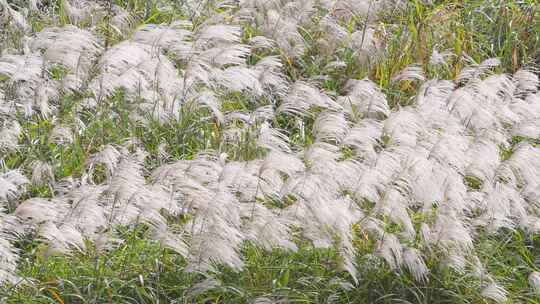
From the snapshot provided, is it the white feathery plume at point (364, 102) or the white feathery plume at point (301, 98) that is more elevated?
the white feathery plume at point (301, 98)

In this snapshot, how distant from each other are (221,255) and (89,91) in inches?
88.9

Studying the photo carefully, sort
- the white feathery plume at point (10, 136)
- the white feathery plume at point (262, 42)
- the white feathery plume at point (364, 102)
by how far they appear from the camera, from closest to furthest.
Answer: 1. the white feathery plume at point (10, 136)
2. the white feathery plume at point (364, 102)
3. the white feathery plume at point (262, 42)

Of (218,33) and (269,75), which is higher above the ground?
(218,33)

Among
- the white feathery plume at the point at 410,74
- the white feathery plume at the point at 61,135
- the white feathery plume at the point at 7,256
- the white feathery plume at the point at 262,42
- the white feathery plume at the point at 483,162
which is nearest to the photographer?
the white feathery plume at the point at 7,256

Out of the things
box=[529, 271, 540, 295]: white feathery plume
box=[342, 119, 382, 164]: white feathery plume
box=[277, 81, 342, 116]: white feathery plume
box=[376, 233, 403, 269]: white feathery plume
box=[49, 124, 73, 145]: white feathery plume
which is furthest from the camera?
box=[277, 81, 342, 116]: white feathery plume

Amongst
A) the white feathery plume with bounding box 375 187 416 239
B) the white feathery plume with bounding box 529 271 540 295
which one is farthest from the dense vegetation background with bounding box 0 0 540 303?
the white feathery plume with bounding box 529 271 540 295

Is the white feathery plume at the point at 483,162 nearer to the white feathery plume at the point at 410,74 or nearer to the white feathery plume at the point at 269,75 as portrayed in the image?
the white feathery plume at the point at 410,74

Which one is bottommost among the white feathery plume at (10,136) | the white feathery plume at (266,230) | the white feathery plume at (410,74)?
the white feathery plume at (410,74)

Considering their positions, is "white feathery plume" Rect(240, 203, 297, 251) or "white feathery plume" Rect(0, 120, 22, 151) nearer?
"white feathery plume" Rect(240, 203, 297, 251)

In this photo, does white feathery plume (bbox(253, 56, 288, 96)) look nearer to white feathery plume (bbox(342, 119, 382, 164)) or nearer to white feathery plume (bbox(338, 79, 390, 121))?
white feathery plume (bbox(338, 79, 390, 121))

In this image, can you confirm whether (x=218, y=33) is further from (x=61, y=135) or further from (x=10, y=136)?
(x=10, y=136)

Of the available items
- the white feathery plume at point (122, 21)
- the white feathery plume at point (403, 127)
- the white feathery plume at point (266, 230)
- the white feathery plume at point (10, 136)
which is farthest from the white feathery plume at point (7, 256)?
Answer: the white feathery plume at point (122, 21)

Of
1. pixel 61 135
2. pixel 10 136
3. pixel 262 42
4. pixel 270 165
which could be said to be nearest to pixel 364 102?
pixel 262 42

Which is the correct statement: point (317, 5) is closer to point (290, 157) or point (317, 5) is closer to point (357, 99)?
point (357, 99)
